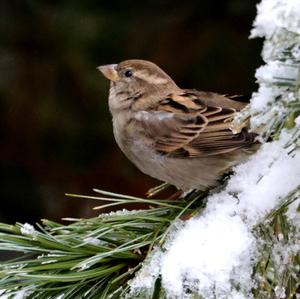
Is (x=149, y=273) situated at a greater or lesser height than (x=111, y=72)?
lesser

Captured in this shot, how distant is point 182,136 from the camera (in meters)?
1.36

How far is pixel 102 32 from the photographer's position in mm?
2270

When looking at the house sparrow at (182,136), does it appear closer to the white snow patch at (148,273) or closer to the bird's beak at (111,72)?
the bird's beak at (111,72)

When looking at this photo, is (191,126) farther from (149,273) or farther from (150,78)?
(149,273)

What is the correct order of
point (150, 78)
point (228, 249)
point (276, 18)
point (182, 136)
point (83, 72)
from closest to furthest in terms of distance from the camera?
1. point (276, 18)
2. point (228, 249)
3. point (182, 136)
4. point (150, 78)
5. point (83, 72)

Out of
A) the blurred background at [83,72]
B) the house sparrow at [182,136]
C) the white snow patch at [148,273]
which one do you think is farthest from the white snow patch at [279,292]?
the blurred background at [83,72]

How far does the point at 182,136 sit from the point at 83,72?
3.43ft

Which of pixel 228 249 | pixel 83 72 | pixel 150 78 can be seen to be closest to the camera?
pixel 228 249

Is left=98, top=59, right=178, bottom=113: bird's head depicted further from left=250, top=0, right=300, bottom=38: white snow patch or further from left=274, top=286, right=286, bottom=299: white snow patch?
left=250, top=0, right=300, bottom=38: white snow patch

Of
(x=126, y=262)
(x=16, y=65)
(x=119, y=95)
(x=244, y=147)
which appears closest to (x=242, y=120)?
(x=126, y=262)

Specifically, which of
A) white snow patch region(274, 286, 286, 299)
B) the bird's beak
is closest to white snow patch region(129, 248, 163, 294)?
white snow patch region(274, 286, 286, 299)

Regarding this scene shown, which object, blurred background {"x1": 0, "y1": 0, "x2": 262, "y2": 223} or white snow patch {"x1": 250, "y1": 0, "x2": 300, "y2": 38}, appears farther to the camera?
blurred background {"x1": 0, "y1": 0, "x2": 262, "y2": 223}

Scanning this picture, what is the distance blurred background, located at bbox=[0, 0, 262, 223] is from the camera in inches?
90.6

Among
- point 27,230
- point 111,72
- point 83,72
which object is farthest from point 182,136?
point 83,72
